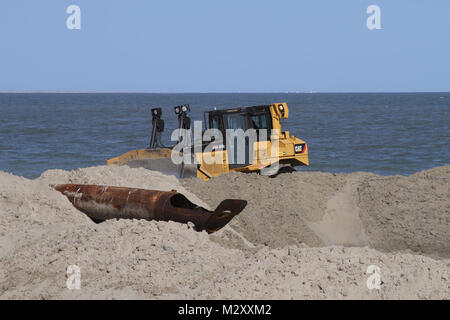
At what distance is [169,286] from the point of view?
591 centimetres

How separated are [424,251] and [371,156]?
1770cm

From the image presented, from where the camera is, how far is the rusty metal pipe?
310 inches

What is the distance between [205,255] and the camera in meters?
6.67

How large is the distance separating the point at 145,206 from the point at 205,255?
235 centimetres

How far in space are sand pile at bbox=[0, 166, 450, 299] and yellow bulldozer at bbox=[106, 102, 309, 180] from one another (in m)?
2.29

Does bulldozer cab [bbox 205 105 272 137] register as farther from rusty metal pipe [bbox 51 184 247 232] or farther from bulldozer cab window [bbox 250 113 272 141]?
rusty metal pipe [bbox 51 184 247 232]

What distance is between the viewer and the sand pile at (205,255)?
5742 mm

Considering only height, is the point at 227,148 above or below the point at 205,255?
above

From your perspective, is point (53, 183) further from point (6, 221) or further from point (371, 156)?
point (371, 156)
